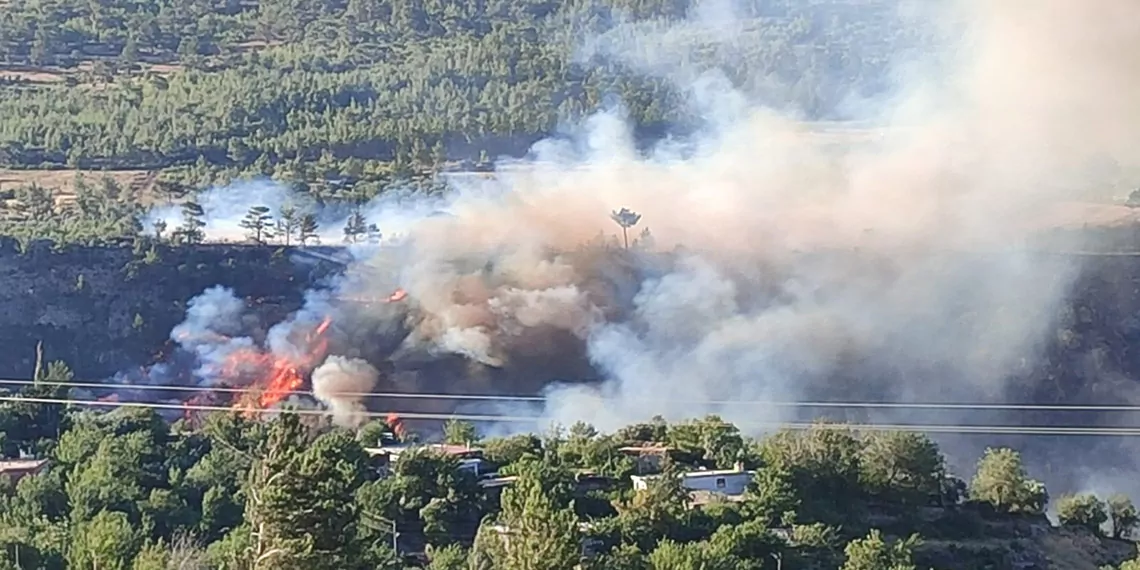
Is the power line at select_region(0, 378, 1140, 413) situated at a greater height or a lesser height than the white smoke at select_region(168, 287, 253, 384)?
lesser

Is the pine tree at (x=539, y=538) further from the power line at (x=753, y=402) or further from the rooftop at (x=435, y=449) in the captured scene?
the power line at (x=753, y=402)

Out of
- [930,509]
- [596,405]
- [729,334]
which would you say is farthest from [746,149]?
[930,509]

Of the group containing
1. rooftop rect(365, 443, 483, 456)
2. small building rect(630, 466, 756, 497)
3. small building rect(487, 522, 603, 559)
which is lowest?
small building rect(487, 522, 603, 559)

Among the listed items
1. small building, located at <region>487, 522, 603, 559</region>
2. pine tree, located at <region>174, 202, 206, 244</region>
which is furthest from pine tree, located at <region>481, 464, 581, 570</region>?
pine tree, located at <region>174, 202, 206, 244</region>

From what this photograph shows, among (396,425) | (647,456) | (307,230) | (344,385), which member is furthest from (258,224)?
(647,456)

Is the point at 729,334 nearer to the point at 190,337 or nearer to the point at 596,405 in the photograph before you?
the point at 596,405

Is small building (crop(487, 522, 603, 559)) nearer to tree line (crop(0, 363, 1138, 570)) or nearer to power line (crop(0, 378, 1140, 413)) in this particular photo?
tree line (crop(0, 363, 1138, 570))

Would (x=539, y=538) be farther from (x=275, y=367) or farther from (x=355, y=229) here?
(x=355, y=229)
